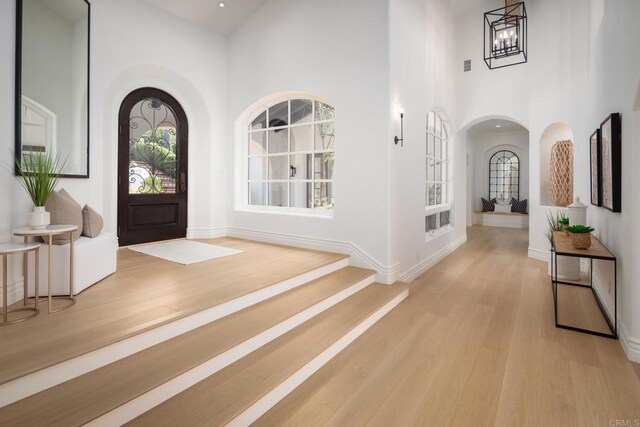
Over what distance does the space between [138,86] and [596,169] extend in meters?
5.80

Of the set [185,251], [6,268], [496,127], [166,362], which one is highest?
[496,127]

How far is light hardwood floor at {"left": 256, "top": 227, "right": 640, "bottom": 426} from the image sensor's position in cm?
178

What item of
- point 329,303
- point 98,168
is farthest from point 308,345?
point 98,168

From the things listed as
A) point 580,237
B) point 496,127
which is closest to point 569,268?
point 580,237

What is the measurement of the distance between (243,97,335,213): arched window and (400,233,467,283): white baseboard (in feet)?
4.40

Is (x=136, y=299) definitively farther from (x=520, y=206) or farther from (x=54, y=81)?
(x=520, y=206)

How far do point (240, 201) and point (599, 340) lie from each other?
4.79 metres

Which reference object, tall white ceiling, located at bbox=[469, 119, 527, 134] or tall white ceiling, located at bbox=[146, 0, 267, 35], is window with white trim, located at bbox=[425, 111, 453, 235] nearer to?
tall white ceiling, located at bbox=[146, 0, 267, 35]

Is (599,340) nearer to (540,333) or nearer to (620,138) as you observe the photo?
(540,333)

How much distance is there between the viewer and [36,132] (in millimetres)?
2848

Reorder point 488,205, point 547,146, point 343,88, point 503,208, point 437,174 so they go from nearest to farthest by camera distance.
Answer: point 343,88 < point 547,146 < point 437,174 < point 503,208 < point 488,205

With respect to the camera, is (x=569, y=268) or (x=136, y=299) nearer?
(x=136, y=299)

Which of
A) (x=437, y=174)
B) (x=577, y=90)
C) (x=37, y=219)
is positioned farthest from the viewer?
(x=437, y=174)

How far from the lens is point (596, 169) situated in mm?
3447
